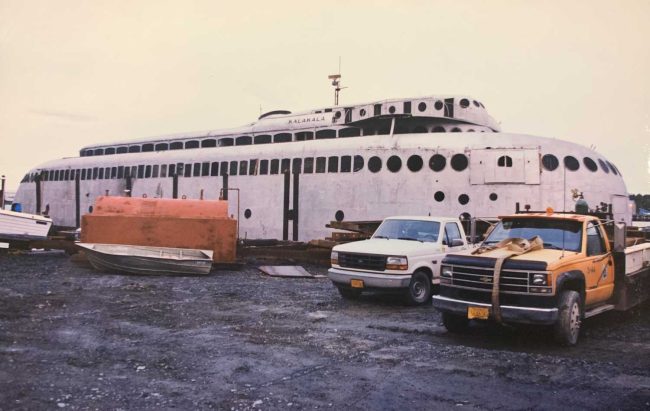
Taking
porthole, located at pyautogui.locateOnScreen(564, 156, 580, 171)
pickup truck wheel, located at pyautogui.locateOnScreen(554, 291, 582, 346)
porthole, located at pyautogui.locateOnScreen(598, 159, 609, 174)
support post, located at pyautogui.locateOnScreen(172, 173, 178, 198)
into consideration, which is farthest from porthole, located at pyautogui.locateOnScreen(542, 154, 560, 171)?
support post, located at pyautogui.locateOnScreen(172, 173, 178, 198)

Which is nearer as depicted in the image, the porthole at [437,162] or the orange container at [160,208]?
the orange container at [160,208]

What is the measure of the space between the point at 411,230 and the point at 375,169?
9.89m

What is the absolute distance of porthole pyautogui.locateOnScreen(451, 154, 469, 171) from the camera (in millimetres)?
20156

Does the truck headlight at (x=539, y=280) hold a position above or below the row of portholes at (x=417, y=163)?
below

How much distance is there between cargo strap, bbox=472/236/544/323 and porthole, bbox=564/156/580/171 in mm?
13074

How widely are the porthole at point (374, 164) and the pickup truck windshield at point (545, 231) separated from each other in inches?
494

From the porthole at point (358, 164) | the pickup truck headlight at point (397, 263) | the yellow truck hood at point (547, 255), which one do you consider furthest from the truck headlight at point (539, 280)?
the porthole at point (358, 164)

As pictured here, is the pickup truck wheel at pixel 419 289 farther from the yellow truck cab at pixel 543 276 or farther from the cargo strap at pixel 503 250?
the cargo strap at pixel 503 250

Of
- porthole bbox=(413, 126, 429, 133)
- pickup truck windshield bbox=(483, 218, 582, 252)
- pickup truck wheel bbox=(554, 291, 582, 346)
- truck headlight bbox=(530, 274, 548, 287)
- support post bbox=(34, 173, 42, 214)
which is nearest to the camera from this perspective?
truck headlight bbox=(530, 274, 548, 287)

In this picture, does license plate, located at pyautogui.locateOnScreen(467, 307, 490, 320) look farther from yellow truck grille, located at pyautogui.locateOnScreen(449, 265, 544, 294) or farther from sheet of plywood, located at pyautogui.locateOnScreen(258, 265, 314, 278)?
sheet of plywood, located at pyautogui.locateOnScreen(258, 265, 314, 278)

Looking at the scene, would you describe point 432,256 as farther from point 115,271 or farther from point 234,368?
point 115,271

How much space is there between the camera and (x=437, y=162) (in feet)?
67.4

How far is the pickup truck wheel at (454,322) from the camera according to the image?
834 centimetres

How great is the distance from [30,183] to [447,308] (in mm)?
39586
